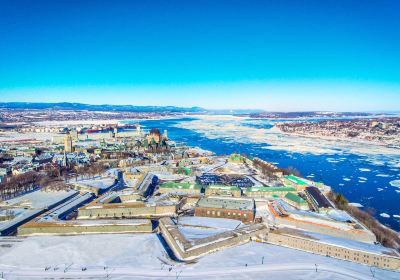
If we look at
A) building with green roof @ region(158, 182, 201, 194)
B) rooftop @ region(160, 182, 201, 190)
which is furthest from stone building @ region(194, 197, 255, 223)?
rooftop @ region(160, 182, 201, 190)

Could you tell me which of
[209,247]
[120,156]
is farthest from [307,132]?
[209,247]

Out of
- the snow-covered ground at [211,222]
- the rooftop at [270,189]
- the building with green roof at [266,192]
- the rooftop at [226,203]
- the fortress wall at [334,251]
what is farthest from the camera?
the rooftop at [270,189]

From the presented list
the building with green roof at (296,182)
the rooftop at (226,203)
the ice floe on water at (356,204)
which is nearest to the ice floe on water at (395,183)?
the ice floe on water at (356,204)

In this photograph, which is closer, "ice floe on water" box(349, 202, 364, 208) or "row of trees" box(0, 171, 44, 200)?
"ice floe on water" box(349, 202, 364, 208)

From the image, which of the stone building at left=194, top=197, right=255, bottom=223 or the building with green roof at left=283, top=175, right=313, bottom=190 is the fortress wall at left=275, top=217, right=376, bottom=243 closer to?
the stone building at left=194, top=197, right=255, bottom=223

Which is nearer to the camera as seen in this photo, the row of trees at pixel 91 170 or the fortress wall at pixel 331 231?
the fortress wall at pixel 331 231

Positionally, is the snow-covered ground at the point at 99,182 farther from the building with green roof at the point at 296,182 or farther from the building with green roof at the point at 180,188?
the building with green roof at the point at 296,182

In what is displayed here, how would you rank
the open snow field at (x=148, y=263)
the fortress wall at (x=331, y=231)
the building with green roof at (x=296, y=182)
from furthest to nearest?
the building with green roof at (x=296, y=182) → the fortress wall at (x=331, y=231) → the open snow field at (x=148, y=263)

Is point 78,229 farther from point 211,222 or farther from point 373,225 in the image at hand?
point 373,225
